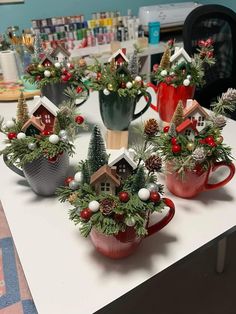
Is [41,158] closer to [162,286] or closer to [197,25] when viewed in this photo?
[162,286]

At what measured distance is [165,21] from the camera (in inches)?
93.9

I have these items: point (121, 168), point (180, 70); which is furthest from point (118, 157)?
point (180, 70)

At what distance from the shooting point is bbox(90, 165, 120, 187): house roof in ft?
1.51

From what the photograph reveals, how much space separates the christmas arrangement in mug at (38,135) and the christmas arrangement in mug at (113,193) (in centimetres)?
11

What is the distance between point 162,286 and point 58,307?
0.86 meters

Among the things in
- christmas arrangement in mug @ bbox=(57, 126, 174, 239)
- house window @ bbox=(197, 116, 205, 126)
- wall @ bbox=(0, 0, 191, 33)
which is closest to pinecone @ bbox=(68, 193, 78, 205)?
christmas arrangement in mug @ bbox=(57, 126, 174, 239)

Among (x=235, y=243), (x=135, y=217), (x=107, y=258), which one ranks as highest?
(x=135, y=217)

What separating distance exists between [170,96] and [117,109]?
6.9 inches

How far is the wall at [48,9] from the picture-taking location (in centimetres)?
201

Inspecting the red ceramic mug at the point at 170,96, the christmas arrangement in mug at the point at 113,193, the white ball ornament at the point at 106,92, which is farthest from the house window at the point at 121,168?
the red ceramic mug at the point at 170,96

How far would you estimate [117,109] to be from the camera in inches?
31.3

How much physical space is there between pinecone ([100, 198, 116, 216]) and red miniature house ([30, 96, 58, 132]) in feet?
0.87

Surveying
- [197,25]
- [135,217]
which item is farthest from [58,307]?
[197,25]

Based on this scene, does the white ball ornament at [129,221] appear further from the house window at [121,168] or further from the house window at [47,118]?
the house window at [47,118]
